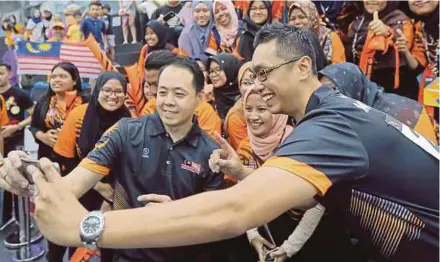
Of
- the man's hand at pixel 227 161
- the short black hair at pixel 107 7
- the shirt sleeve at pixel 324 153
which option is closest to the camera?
the shirt sleeve at pixel 324 153

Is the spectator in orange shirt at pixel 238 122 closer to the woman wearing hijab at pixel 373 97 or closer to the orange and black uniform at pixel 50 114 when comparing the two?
the woman wearing hijab at pixel 373 97

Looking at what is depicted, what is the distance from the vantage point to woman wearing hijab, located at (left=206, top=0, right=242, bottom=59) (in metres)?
5.41

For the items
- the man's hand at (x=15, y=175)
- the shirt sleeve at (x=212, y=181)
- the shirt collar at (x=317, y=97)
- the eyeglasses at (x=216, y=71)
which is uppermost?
the shirt collar at (x=317, y=97)

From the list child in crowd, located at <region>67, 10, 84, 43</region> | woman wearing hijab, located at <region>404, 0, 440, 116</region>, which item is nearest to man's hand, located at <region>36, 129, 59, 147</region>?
woman wearing hijab, located at <region>404, 0, 440, 116</region>

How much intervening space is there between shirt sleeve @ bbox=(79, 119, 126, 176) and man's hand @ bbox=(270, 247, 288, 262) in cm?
89

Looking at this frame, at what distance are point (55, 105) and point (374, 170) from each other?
3.14 metres

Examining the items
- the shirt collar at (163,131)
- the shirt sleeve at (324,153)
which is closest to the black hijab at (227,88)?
the shirt collar at (163,131)

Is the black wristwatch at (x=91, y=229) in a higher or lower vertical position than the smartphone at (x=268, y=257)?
higher

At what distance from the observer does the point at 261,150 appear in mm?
2697

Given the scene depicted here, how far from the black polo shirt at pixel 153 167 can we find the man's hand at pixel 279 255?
349mm

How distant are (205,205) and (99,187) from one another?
1.80m

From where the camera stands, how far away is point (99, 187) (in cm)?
282

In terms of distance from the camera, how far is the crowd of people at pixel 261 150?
1164 millimetres

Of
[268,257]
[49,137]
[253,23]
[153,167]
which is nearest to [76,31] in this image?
[253,23]
